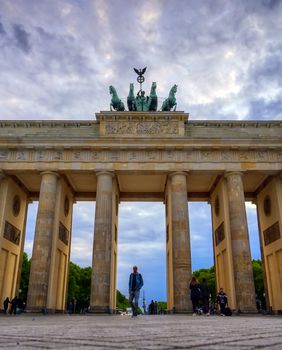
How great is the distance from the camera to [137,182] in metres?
31.5

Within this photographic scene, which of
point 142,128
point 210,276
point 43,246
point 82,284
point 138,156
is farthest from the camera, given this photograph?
point 210,276

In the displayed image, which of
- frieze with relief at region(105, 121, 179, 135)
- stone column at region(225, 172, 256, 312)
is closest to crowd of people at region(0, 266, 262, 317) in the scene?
stone column at region(225, 172, 256, 312)

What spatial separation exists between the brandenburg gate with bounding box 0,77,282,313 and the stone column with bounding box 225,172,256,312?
7 centimetres

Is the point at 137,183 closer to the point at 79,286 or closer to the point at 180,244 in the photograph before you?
A: the point at 180,244

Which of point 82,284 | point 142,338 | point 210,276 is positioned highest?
point 210,276

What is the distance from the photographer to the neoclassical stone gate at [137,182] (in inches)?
952

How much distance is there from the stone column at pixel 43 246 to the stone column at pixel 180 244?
9.05 metres

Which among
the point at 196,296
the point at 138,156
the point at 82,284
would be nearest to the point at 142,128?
the point at 138,156

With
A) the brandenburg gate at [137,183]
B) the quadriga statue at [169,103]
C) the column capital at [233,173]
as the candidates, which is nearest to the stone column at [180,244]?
the brandenburg gate at [137,183]

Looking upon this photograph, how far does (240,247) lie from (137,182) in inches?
443

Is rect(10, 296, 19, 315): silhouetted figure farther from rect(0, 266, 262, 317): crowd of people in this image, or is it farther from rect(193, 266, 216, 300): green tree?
rect(193, 266, 216, 300): green tree

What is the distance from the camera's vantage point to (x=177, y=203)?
25.8 m

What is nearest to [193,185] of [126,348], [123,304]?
[126,348]

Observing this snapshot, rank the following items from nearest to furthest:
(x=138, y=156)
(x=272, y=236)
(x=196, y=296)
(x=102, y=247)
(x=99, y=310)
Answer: (x=196, y=296)
(x=99, y=310)
(x=102, y=247)
(x=138, y=156)
(x=272, y=236)
